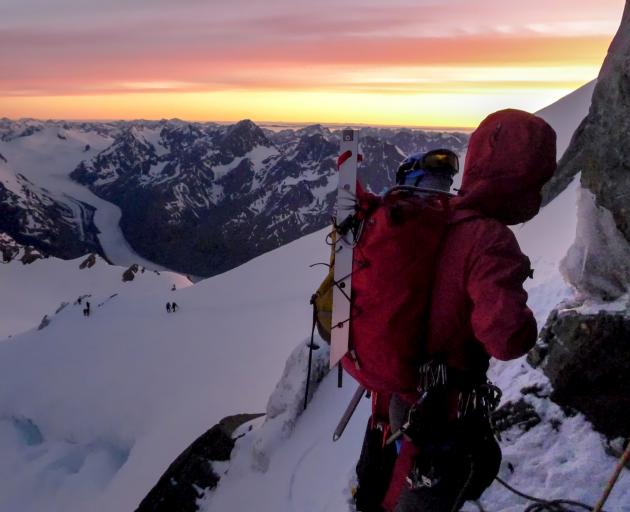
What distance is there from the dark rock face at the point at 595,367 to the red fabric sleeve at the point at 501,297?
12.4 ft

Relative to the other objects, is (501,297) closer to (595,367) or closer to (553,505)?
(553,505)

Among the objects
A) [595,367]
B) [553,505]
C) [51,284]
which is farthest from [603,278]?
[51,284]

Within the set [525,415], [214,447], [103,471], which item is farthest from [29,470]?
[525,415]

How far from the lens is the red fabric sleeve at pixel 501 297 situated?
3119mm

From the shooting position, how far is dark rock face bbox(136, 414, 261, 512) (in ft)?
43.2

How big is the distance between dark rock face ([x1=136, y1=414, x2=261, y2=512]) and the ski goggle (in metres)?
11.2

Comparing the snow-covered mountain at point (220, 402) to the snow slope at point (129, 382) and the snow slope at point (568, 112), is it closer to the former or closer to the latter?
the snow slope at point (129, 382)

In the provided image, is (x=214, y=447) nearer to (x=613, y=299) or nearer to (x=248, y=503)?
(x=248, y=503)

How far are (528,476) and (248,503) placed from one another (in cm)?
666

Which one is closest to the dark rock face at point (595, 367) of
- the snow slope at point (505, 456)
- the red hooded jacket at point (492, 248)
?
the snow slope at point (505, 456)

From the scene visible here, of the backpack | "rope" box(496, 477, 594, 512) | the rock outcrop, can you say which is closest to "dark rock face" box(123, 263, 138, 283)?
the rock outcrop

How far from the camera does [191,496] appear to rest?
1312 centimetres

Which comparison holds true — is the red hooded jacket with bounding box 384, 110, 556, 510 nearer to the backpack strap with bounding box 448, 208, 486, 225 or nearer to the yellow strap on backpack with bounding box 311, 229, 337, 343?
the backpack strap with bounding box 448, 208, 486, 225

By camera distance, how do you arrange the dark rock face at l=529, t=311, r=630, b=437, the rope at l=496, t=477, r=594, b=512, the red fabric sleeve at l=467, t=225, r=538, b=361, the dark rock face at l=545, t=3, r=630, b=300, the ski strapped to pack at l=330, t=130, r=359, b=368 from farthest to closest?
1. the dark rock face at l=545, t=3, r=630, b=300
2. the dark rock face at l=529, t=311, r=630, b=437
3. the rope at l=496, t=477, r=594, b=512
4. the ski strapped to pack at l=330, t=130, r=359, b=368
5. the red fabric sleeve at l=467, t=225, r=538, b=361
